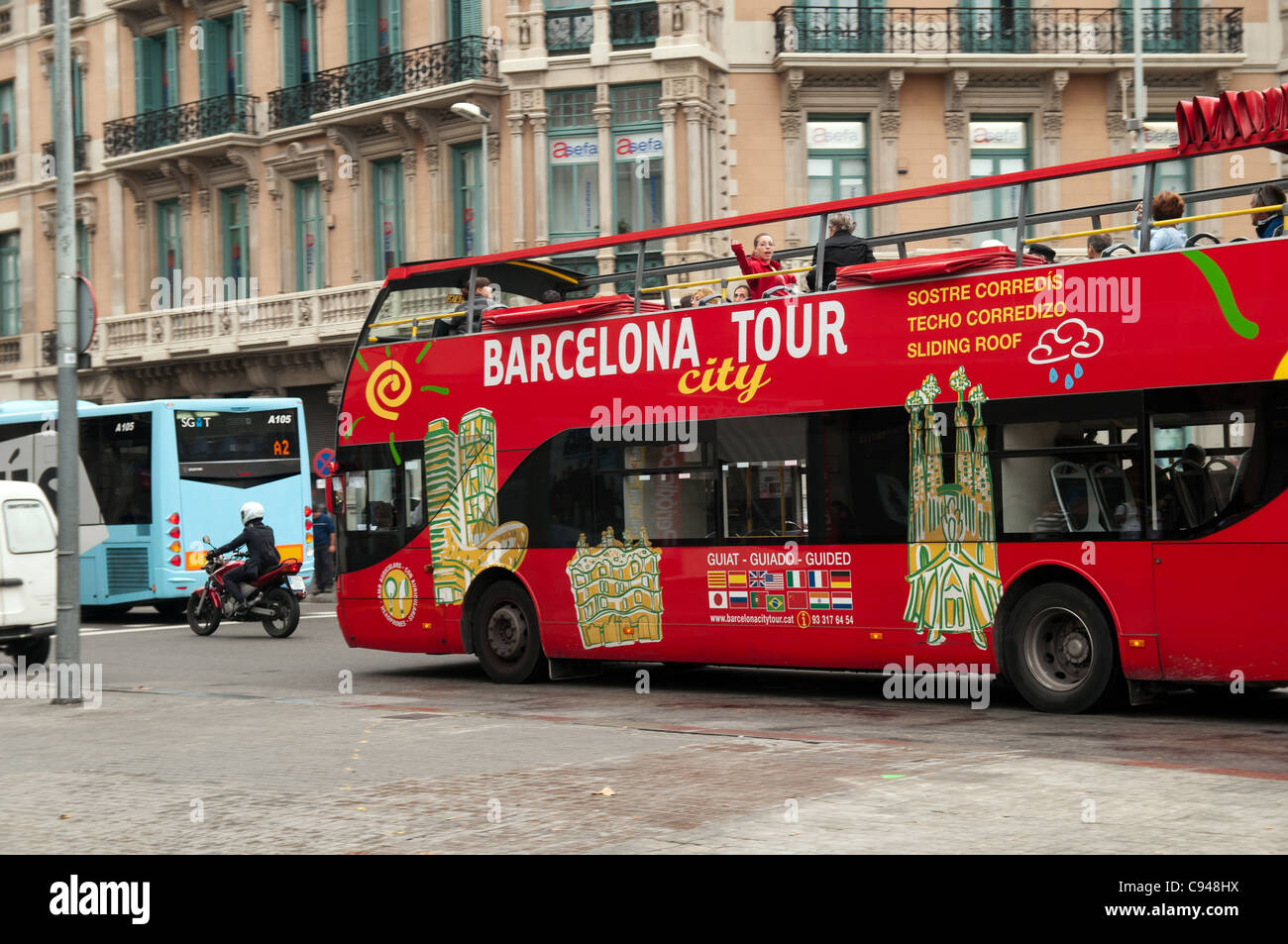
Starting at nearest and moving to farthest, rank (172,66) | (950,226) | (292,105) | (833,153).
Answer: (950,226)
(833,153)
(292,105)
(172,66)

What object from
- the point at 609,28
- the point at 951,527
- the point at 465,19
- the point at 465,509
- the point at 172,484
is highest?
the point at 465,19

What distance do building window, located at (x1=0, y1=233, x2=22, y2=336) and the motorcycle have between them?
25019mm

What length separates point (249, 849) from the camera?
6863mm

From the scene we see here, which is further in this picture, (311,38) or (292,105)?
(292,105)

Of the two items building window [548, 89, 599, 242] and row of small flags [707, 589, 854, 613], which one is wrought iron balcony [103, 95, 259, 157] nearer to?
building window [548, 89, 599, 242]

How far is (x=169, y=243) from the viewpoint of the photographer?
132 ft

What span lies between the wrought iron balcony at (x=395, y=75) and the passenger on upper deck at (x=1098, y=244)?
22.0 metres

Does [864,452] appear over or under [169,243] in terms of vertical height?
under

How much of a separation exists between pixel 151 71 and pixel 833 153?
18051mm

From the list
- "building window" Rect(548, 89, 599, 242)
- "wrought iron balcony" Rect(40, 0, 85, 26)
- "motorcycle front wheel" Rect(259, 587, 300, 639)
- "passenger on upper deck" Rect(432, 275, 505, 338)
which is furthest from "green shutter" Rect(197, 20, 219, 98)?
"passenger on upper deck" Rect(432, 275, 505, 338)

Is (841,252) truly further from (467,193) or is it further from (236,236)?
(236,236)

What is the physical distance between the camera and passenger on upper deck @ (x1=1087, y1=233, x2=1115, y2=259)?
11.5 m

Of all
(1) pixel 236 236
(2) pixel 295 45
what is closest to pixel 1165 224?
(2) pixel 295 45
